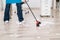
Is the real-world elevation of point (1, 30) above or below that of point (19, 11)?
below

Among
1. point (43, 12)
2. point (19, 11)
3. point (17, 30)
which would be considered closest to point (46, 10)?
point (43, 12)

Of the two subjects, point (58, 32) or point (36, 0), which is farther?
point (36, 0)

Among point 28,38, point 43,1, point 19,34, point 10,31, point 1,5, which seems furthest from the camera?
point 1,5

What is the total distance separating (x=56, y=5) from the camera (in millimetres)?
7699

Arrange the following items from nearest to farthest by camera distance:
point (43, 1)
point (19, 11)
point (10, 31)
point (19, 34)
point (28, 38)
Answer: point (28, 38)
point (19, 34)
point (10, 31)
point (19, 11)
point (43, 1)

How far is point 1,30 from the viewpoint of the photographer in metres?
3.61

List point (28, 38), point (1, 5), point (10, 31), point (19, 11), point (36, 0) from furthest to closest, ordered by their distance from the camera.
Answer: point (36, 0) → point (1, 5) → point (19, 11) → point (10, 31) → point (28, 38)

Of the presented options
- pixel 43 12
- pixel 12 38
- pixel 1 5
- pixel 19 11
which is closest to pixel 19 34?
pixel 12 38

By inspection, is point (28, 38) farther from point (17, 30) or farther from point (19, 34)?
point (17, 30)

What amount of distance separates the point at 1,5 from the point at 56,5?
7.55 ft

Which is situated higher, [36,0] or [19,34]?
[36,0]

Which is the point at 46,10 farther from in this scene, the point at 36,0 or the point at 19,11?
the point at 36,0

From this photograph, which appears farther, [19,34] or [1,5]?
[1,5]

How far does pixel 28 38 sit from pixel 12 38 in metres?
0.27
